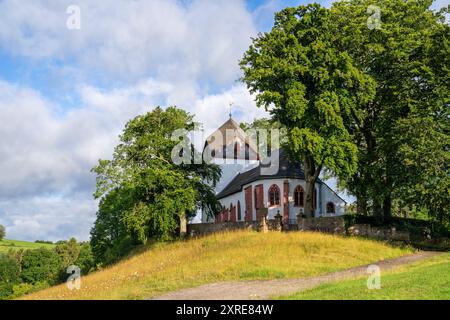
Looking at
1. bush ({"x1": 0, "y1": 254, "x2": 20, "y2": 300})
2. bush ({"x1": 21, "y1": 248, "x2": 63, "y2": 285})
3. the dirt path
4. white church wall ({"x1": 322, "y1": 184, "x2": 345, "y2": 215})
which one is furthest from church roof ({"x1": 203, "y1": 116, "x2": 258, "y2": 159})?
bush ({"x1": 0, "y1": 254, "x2": 20, "y2": 300})

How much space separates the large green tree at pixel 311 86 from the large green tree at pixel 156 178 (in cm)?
816

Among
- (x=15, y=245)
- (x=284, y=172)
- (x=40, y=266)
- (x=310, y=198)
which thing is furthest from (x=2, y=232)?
(x=310, y=198)

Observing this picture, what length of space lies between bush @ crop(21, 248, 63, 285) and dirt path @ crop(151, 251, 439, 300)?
71.9 m

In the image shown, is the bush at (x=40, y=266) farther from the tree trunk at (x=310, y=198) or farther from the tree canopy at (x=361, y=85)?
the tree canopy at (x=361, y=85)

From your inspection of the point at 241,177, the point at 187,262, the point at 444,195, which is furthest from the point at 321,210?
the point at 187,262

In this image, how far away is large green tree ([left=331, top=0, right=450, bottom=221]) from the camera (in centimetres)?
2852

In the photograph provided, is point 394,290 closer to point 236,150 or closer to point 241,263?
point 241,263

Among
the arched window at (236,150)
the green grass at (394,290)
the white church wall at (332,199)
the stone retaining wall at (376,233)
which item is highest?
the arched window at (236,150)

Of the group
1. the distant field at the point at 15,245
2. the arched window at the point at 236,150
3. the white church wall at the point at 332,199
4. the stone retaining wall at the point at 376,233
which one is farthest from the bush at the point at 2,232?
the stone retaining wall at the point at 376,233

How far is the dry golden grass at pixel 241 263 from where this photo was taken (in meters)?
19.9

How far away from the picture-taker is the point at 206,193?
4081cm

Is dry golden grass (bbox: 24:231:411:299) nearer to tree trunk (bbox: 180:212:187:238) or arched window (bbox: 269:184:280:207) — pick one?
tree trunk (bbox: 180:212:187:238)

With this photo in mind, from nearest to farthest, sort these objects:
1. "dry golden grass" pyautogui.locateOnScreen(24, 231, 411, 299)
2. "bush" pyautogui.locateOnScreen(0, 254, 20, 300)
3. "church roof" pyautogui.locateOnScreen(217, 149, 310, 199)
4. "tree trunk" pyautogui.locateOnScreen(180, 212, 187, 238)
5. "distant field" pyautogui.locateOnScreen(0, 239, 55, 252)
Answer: "dry golden grass" pyautogui.locateOnScreen(24, 231, 411, 299)
"tree trunk" pyautogui.locateOnScreen(180, 212, 187, 238)
"church roof" pyautogui.locateOnScreen(217, 149, 310, 199)
"bush" pyautogui.locateOnScreen(0, 254, 20, 300)
"distant field" pyautogui.locateOnScreen(0, 239, 55, 252)

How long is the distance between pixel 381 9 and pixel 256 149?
2597 cm
